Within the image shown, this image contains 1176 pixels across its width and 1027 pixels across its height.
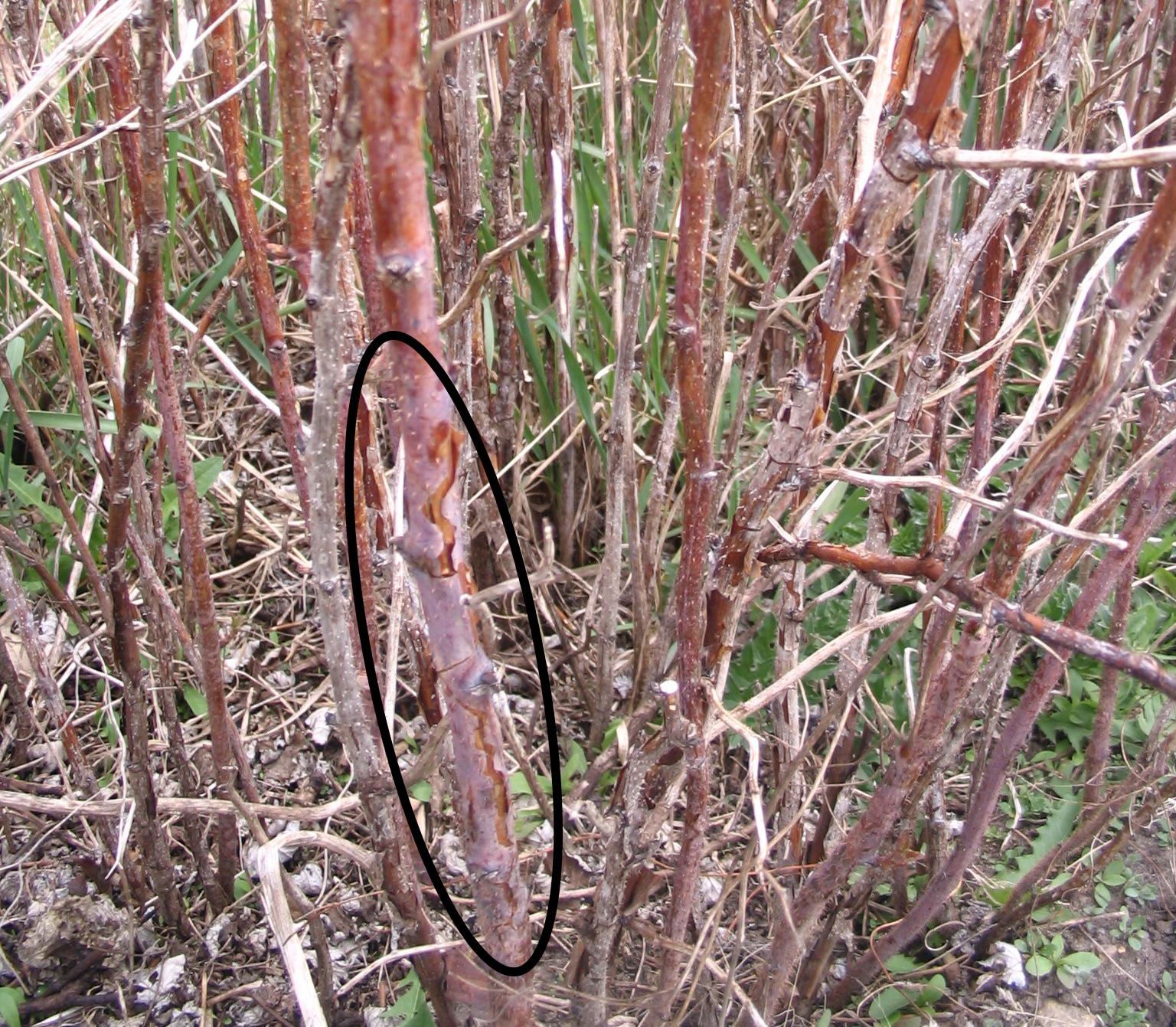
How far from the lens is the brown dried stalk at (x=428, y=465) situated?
1.95 feet

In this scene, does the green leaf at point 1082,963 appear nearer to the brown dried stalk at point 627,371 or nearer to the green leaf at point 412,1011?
the brown dried stalk at point 627,371

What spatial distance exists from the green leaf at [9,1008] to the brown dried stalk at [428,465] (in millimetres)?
753

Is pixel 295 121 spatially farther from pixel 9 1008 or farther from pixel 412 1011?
pixel 9 1008

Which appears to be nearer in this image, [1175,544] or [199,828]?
[199,828]

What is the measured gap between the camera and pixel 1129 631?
1.80 m

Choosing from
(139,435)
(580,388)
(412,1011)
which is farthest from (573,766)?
(139,435)

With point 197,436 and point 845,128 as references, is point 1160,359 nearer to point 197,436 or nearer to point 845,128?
point 845,128

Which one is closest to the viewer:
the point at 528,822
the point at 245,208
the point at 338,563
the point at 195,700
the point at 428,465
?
the point at 428,465

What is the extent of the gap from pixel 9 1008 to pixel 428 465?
111 centimetres

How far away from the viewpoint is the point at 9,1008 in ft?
4.36

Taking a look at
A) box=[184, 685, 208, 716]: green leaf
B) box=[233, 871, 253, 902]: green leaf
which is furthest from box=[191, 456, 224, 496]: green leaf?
box=[233, 871, 253, 902]: green leaf

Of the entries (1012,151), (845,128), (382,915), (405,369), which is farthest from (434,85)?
(382,915)

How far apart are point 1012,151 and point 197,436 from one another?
1740 millimetres

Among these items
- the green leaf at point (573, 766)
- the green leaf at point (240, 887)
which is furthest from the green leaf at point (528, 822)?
the green leaf at point (240, 887)
